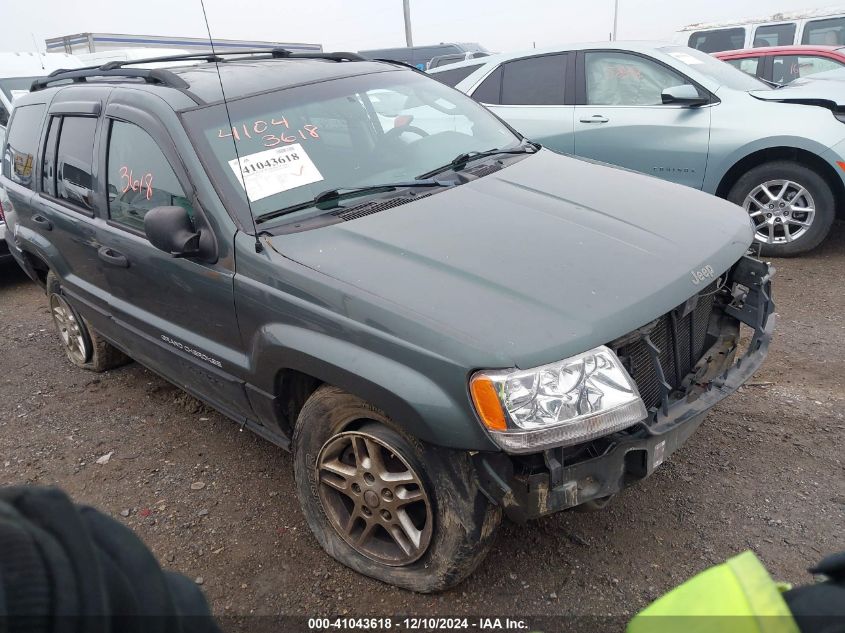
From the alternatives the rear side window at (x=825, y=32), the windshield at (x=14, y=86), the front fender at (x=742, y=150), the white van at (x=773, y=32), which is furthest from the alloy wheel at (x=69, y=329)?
the rear side window at (x=825, y=32)

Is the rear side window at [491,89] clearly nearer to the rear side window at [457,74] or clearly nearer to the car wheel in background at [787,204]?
the rear side window at [457,74]

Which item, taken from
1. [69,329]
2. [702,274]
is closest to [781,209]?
[702,274]

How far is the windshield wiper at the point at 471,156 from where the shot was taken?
305 centimetres

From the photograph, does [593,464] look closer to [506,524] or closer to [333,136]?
[506,524]

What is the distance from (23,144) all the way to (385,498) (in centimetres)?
352

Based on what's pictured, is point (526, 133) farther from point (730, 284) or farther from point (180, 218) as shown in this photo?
point (180, 218)

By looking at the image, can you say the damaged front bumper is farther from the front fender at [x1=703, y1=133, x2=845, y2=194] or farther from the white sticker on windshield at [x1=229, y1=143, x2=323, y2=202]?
the front fender at [x1=703, y1=133, x2=845, y2=194]

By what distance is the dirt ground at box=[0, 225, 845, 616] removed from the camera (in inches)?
95.0

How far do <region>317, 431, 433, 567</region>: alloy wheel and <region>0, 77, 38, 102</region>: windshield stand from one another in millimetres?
8990

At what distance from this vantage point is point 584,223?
254 centimetres

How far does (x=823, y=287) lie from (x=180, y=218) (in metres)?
4.46

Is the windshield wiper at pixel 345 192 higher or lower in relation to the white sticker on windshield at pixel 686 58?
lower

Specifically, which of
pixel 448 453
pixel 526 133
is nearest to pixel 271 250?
pixel 448 453

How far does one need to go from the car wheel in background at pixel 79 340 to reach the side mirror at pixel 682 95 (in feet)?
14.7
